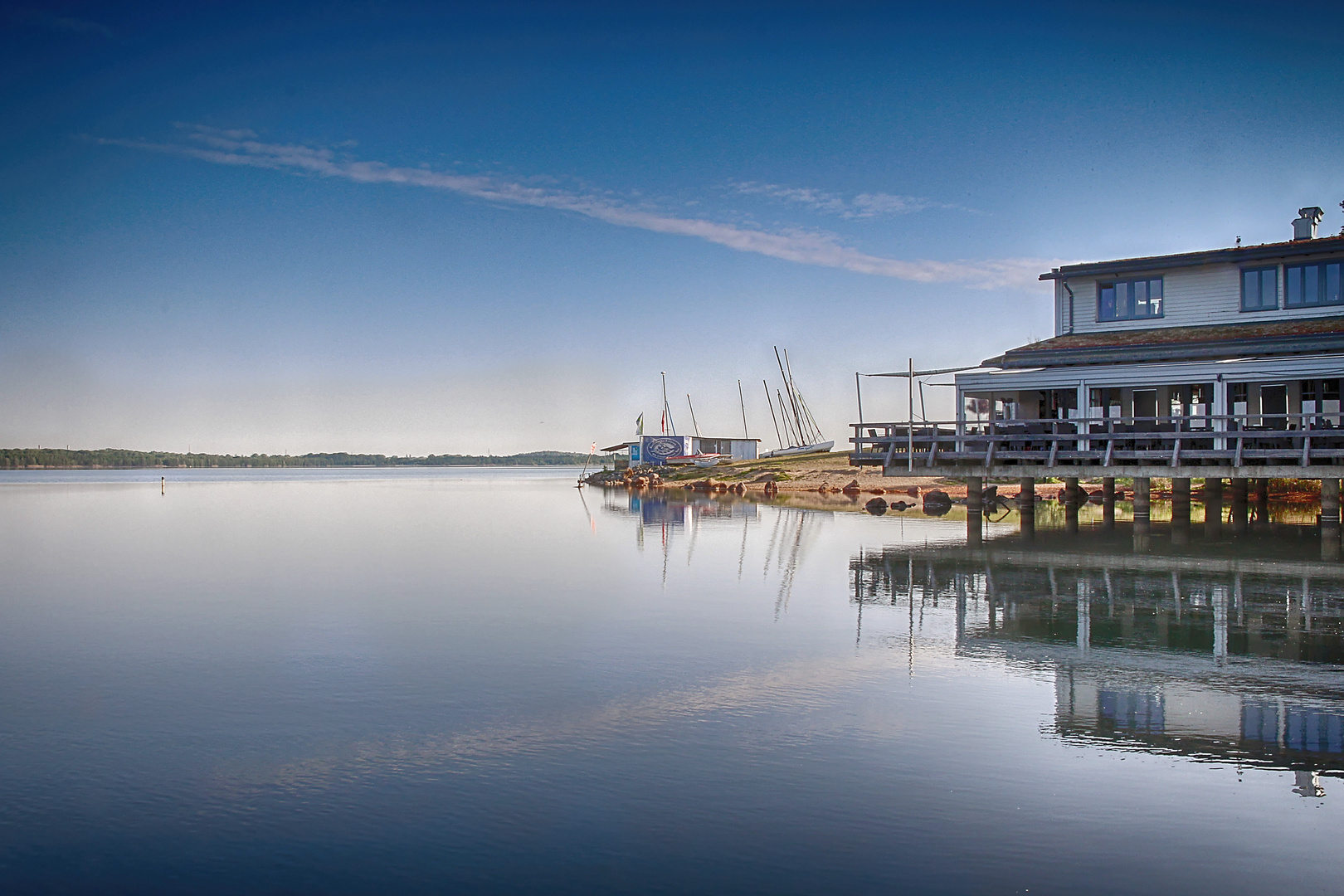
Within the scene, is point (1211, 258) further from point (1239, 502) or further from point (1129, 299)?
point (1239, 502)

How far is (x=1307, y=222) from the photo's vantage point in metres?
35.3

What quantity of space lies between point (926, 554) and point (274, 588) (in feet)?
54.9

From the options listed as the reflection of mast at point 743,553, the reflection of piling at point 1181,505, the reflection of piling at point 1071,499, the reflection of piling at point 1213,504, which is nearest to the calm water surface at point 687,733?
the reflection of mast at point 743,553

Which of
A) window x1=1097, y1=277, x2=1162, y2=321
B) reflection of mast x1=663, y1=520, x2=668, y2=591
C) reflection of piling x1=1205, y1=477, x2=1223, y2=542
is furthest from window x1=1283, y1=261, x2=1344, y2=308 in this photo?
reflection of mast x1=663, y1=520, x2=668, y2=591

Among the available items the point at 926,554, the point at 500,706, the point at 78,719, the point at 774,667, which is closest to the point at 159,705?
the point at 78,719

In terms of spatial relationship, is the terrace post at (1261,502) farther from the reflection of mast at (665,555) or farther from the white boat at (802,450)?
the white boat at (802,450)

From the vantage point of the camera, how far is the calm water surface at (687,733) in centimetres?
764

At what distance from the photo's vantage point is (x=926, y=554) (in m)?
27.5

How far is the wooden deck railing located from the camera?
2683 cm

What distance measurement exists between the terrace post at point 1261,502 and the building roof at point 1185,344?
296 inches

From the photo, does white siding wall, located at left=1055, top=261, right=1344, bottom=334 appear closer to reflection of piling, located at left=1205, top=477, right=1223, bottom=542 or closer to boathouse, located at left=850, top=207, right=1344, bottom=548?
boathouse, located at left=850, top=207, right=1344, bottom=548

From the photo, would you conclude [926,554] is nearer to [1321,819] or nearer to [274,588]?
[274,588]

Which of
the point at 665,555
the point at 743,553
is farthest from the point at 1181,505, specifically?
the point at 665,555

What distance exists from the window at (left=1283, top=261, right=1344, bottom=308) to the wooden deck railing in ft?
Answer: 12.3
